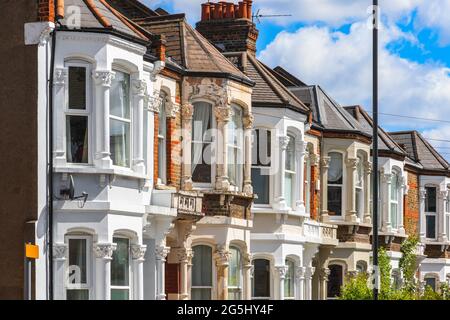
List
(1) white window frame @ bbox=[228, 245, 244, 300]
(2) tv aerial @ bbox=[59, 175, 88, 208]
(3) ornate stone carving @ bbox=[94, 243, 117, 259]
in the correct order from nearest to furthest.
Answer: (2) tv aerial @ bbox=[59, 175, 88, 208]
(3) ornate stone carving @ bbox=[94, 243, 117, 259]
(1) white window frame @ bbox=[228, 245, 244, 300]

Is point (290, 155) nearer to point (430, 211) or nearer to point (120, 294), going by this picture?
point (120, 294)

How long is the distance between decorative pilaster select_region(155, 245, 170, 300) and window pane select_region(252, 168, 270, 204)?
5857 millimetres

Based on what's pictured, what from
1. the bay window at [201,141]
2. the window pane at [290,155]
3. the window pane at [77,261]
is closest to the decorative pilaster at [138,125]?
the window pane at [77,261]

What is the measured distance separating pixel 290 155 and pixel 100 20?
9936mm

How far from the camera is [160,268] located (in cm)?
2486

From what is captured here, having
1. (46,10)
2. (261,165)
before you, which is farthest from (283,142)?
(46,10)

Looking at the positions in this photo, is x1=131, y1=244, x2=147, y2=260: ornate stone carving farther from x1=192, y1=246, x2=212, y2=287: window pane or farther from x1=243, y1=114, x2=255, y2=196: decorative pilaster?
x1=243, y1=114, x2=255, y2=196: decorative pilaster

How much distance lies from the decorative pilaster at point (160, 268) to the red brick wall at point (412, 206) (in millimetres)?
19162

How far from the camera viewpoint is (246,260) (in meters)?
28.5

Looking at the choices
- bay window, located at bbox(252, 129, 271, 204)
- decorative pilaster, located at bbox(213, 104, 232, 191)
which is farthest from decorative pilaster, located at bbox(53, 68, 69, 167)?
Result: bay window, located at bbox(252, 129, 271, 204)

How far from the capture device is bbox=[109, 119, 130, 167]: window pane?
23.0 meters
